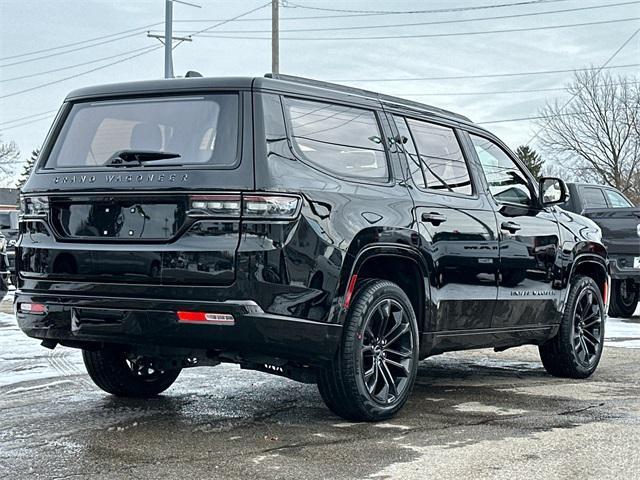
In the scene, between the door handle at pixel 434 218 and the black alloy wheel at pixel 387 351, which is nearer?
the black alloy wheel at pixel 387 351

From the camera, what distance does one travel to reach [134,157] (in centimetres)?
506

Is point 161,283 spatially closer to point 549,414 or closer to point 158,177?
point 158,177

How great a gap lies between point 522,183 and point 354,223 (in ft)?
7.59

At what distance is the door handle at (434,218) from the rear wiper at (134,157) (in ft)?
5.25

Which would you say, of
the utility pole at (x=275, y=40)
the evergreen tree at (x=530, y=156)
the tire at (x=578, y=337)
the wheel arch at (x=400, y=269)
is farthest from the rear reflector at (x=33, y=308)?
the evergreen tree at (x=530, y=156)

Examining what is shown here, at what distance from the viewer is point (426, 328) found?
19.1ft

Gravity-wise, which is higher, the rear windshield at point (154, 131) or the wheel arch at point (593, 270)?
the rear windshield at point (154, 131)

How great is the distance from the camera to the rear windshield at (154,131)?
4.91 metres

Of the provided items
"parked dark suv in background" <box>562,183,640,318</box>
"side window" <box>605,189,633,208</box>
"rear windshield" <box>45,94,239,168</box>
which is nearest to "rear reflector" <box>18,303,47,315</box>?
"rear windshield" <box>45,94,239,168</box>

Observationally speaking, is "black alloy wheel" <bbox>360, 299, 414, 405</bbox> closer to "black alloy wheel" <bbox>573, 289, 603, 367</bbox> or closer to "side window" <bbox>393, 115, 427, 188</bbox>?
"side window" <bbox>393, 115, 427, 188</bbox>

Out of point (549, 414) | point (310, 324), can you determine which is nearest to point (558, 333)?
point (549, 414)

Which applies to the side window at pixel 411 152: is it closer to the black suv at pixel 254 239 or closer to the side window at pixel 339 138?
the black suv at pixel 254 239

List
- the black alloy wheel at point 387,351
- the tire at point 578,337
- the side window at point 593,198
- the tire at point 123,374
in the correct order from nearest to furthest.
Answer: the black alloy wheel at point 387,351
the tire at point 123,374
the tire at point 578,337
the side window at point 593,198

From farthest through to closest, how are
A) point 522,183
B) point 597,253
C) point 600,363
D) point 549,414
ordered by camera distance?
point 600,363, point 597,253, point 522,183, point 549,414
